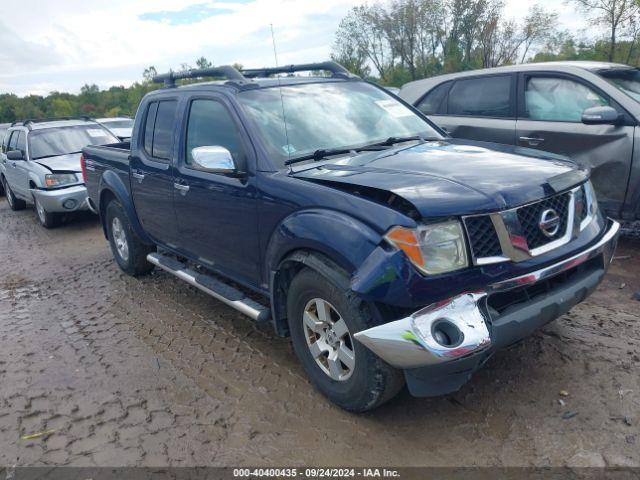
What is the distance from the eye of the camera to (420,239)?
2.58 m

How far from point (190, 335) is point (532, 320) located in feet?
8.84

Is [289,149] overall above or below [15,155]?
above

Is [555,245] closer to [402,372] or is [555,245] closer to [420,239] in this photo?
[420,239]

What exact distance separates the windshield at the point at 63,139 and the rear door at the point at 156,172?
520 cm

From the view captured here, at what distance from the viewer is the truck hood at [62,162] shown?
8.84m

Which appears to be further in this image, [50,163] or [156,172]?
[50,163]

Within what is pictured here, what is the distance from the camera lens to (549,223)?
2875 millimetres

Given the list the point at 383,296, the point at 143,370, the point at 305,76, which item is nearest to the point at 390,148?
the point at 305,76

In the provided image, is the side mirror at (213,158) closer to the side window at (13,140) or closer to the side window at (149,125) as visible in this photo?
the side window at (149,125)

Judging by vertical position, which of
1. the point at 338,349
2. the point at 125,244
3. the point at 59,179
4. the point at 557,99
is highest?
the point at 557,99

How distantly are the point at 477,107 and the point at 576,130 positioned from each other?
4.18ft

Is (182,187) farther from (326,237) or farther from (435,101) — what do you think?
(435,101)

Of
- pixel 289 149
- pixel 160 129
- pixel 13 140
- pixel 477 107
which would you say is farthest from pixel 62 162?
pixel 289 149

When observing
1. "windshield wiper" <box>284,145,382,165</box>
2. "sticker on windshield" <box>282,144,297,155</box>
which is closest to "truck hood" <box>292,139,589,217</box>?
"windshield wiper" <box>284,145,382,165</box>
